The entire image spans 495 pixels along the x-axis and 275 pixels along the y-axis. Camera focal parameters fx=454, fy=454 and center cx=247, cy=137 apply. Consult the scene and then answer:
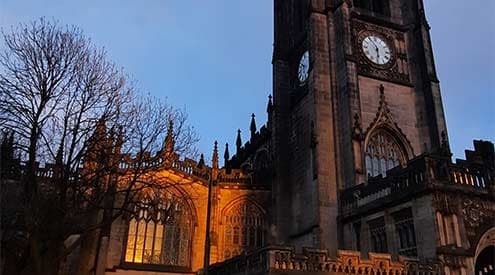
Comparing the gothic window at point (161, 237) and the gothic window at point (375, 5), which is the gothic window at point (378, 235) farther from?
the gothic window at point (375, 5)

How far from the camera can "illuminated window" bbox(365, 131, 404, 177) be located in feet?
86.3

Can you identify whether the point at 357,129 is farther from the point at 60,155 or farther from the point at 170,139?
the point at 60,155

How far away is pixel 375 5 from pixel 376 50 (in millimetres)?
5547

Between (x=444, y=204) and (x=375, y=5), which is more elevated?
(x=375, y=5)

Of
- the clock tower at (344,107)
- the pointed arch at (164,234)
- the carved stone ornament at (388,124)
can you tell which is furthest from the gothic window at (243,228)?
the carved stone ornament at (388,124)

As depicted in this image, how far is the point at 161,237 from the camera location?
25844mm

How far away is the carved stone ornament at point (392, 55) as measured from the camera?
96.5 feet

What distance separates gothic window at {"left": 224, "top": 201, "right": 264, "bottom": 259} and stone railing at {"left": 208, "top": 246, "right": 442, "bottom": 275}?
10105mm

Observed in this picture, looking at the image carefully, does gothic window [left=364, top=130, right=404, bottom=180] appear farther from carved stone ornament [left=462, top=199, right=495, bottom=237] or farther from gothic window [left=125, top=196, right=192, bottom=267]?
gothic window [left=125, top=196, right=192, bottom=267]

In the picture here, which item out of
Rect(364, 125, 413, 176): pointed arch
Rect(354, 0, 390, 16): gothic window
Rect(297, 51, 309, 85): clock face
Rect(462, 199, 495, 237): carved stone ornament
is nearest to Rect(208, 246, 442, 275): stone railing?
Rect(462, 199, 495, 237): carved stone ornament

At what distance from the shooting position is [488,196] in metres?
18.7

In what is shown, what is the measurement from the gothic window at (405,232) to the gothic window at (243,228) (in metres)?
9.94

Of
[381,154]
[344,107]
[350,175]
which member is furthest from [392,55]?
[350,175]

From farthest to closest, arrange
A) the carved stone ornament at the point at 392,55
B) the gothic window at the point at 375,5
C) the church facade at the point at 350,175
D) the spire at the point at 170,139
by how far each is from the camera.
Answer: the gothic window at the point at 375,5, the carved stone ornament at the point at 392,55, the church facade at the point at 350,175, the spire at the point at 170,139
